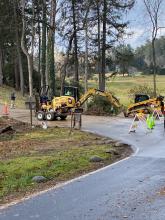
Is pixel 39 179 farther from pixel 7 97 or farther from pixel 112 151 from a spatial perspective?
pixel 7 97

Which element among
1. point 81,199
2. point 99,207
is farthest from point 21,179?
point 99,207

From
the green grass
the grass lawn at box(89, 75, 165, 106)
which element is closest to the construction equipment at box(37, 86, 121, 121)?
the green grass

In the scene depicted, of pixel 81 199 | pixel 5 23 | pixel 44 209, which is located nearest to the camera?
pixel 44 209

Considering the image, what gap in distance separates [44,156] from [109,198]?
697 cm

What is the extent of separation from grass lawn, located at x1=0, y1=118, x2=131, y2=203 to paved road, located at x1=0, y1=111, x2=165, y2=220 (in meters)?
0.80

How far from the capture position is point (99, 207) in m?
10.8

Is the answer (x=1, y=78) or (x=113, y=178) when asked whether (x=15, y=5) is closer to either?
(x=1, y=78)

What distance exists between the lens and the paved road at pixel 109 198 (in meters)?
10.2

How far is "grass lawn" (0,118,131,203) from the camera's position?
13.8 m

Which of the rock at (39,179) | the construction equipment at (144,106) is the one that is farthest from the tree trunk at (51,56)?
the rock at (39,179)

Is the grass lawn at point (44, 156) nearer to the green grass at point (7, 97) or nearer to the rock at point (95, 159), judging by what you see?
the rock at point (95, 159)

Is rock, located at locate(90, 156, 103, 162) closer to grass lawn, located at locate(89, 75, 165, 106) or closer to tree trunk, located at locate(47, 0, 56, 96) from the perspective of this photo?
tree trunk, located at locate(47, 0, 56, 96)

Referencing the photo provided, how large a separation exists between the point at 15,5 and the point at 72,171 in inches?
1881

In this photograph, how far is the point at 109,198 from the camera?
11656 mm
